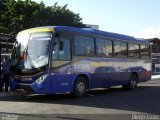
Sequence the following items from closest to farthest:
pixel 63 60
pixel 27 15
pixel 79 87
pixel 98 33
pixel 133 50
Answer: pixel 63 60
pixel 79 87
pixel 98 33
pixel 133 50
pixel 27 15

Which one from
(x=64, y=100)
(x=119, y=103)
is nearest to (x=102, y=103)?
(x=119, y=103)

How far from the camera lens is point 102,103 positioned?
50.0ft

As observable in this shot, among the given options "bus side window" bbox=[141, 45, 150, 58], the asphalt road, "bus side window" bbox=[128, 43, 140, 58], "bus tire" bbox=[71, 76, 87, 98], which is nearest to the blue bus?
"bus tire" bbox=[71, 76, 87, 98]

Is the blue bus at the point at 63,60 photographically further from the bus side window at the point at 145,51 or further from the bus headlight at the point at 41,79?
the bus side window at the point at 145,51

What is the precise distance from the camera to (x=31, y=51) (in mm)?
15828

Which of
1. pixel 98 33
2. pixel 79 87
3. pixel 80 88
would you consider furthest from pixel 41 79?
pixel 98 33

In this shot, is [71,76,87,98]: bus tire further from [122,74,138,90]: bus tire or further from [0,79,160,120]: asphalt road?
[122,74,138,90]: bus tire

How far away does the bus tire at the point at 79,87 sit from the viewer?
55.1ft

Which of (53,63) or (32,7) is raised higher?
(32,7)

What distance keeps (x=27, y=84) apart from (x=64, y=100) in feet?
5.62

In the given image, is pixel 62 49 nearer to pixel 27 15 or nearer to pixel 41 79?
pixel 41 79

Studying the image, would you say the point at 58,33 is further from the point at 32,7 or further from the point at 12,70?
the point at 32,7

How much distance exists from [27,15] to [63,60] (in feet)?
93.7

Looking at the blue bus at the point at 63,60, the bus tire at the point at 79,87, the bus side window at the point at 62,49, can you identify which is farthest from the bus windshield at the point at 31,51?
the bus tire at the point at 79,87
